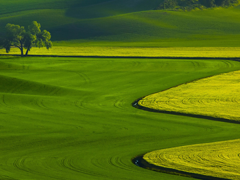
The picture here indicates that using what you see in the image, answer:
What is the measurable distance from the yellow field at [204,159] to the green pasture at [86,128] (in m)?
1.04

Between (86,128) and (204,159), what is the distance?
359 inches

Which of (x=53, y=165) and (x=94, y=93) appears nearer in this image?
(x=53, y=165)

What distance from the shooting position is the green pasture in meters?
17.2

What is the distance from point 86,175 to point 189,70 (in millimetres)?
43764

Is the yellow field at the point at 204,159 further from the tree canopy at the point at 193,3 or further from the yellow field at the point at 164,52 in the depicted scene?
the tree canopy at the point at 193,3

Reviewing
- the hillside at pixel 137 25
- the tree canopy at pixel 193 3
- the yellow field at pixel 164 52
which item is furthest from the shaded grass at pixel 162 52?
the tree canopy at pixel 193 3

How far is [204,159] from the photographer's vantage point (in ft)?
59.6

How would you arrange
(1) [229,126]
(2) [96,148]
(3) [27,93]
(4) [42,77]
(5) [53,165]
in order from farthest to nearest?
(4) [42,77] → (3) [27,93] → (1) [229,126] → (2) [96,148] → (5) [53,165]

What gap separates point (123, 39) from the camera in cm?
14712

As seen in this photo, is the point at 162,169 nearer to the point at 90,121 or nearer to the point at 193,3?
the point at 90,121

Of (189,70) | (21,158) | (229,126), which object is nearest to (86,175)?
(21,158)

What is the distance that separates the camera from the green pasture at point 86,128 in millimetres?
17219

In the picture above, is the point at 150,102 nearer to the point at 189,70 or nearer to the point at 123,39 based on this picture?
the point at 189,70

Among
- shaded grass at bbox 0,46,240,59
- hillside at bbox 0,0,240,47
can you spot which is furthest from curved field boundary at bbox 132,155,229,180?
hillside at bbox 0,0,240,47
